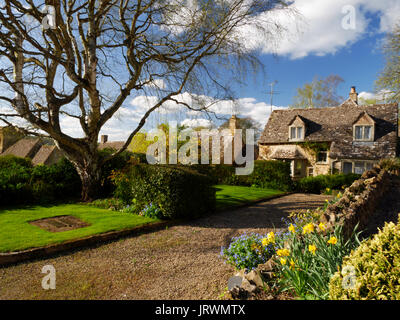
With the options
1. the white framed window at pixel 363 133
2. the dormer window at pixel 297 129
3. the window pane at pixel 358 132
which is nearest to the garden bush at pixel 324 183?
the white framed window at pixel 363 133

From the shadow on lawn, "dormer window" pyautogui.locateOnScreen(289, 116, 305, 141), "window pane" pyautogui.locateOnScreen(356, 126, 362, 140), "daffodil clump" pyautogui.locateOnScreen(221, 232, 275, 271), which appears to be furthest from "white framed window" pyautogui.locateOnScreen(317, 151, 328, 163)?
"daffodil clump" pyautogui.locateOnScreen(221, 232, 275, 271)

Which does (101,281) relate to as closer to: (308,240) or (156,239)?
(156,239)

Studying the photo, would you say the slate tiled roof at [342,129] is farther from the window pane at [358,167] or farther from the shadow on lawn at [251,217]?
the shadow on lawn at [251,217]

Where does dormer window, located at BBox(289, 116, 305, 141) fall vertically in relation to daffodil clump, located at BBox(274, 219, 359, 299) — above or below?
above

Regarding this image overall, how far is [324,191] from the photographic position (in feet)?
50.1

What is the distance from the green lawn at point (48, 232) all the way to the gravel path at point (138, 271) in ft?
2.12

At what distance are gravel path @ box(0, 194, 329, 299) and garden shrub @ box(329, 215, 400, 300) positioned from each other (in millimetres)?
1805

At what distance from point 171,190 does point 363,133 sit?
2140cm

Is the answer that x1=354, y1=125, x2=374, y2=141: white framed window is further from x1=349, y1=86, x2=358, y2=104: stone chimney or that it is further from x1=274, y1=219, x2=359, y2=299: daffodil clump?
x1=274, y1=219, x2=359, y2=299: daffodil clump

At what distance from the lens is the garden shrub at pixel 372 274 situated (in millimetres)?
2152

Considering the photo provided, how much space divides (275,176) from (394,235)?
13992mm

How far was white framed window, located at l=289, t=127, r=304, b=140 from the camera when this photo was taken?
963 inches

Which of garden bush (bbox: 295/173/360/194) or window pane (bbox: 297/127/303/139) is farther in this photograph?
window pane (bbox: 297/127/303/139)

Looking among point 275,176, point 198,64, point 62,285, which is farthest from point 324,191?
point 62,285
